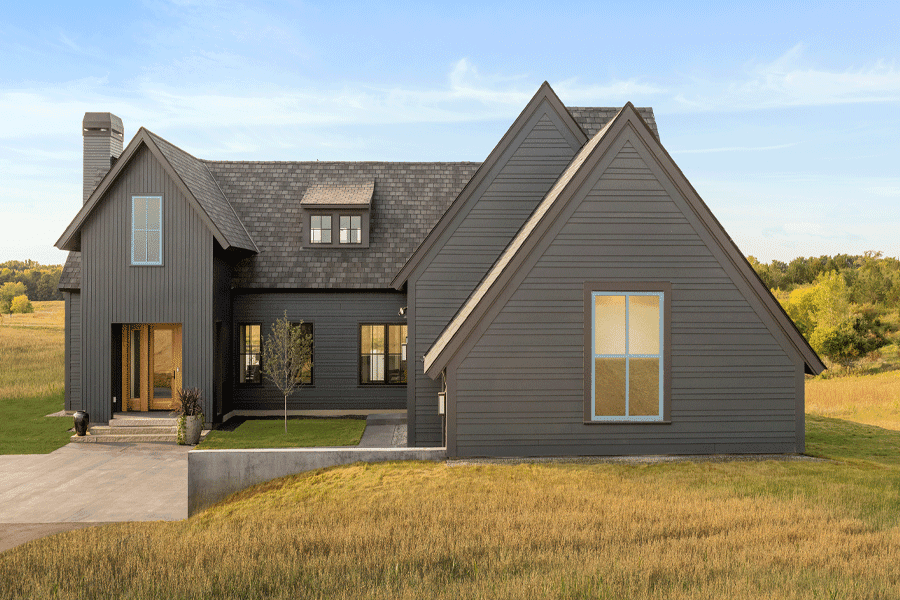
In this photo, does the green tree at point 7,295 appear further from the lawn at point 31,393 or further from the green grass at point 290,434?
the green grass at point 290,434

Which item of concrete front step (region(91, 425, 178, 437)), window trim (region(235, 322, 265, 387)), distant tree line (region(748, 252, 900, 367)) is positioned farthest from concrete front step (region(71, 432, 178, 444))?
distant tree line (region(748, 252, 900, 367))

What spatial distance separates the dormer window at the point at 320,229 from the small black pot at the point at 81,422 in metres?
7.93

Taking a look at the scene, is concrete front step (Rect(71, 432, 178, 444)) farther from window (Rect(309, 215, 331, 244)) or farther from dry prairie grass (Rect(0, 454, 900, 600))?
dry prairie grass (Rect(0, 454, 900, 600))

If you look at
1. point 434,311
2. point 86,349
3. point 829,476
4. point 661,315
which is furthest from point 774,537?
point 86,349

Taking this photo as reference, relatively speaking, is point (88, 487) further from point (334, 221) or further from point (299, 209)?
point (299, 209)

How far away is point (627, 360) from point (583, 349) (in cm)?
79

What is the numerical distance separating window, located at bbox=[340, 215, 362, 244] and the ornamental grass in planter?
636cm

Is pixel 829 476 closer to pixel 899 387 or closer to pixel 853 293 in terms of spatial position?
pixel 899 387

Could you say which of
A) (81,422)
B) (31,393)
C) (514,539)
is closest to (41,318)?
(31,393)

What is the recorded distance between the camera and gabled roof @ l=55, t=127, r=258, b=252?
1558cm

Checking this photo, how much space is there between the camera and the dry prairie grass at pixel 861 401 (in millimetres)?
16953

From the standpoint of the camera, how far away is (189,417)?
14.9 metres

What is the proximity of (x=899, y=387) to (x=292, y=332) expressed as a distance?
74.0 ft

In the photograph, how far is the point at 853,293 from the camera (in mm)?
54906
